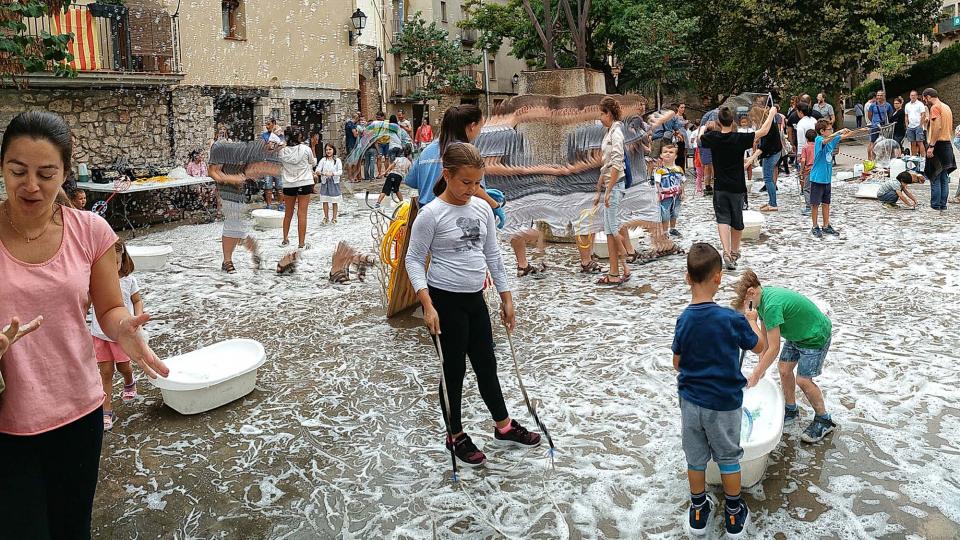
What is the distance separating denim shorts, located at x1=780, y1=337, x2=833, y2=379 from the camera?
13.2ft

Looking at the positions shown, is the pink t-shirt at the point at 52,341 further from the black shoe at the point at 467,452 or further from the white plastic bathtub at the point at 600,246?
the white plastic bathtub at the point at 600,246

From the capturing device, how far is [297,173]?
32.2 feet

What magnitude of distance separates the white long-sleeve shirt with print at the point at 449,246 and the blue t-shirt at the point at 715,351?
45.9 inches

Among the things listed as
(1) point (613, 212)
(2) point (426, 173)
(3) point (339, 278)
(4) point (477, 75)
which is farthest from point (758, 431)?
(4) point (477, 75)

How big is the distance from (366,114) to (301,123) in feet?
13.8

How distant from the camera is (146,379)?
18.1 feet

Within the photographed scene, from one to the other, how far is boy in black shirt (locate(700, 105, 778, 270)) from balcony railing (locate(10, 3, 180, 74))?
11.4 metres

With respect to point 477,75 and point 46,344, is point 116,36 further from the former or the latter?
point 477,75

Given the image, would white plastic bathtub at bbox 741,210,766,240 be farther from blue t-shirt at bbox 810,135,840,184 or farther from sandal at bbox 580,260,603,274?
sandal at bbox 580,260,603,274

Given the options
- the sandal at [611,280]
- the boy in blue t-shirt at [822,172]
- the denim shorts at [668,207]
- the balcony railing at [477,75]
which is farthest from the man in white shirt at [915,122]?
the balcony railing at [477,75]

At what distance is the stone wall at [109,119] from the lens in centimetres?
1420

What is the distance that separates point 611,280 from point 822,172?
3.85 meters

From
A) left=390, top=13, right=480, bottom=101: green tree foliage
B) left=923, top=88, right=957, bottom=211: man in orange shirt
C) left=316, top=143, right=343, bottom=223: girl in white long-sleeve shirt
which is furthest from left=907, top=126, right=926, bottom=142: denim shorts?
left=390, top=13, right=480, bottom=101: green tree foliage

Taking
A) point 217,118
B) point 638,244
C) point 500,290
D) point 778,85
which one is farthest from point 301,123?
point 500,290
